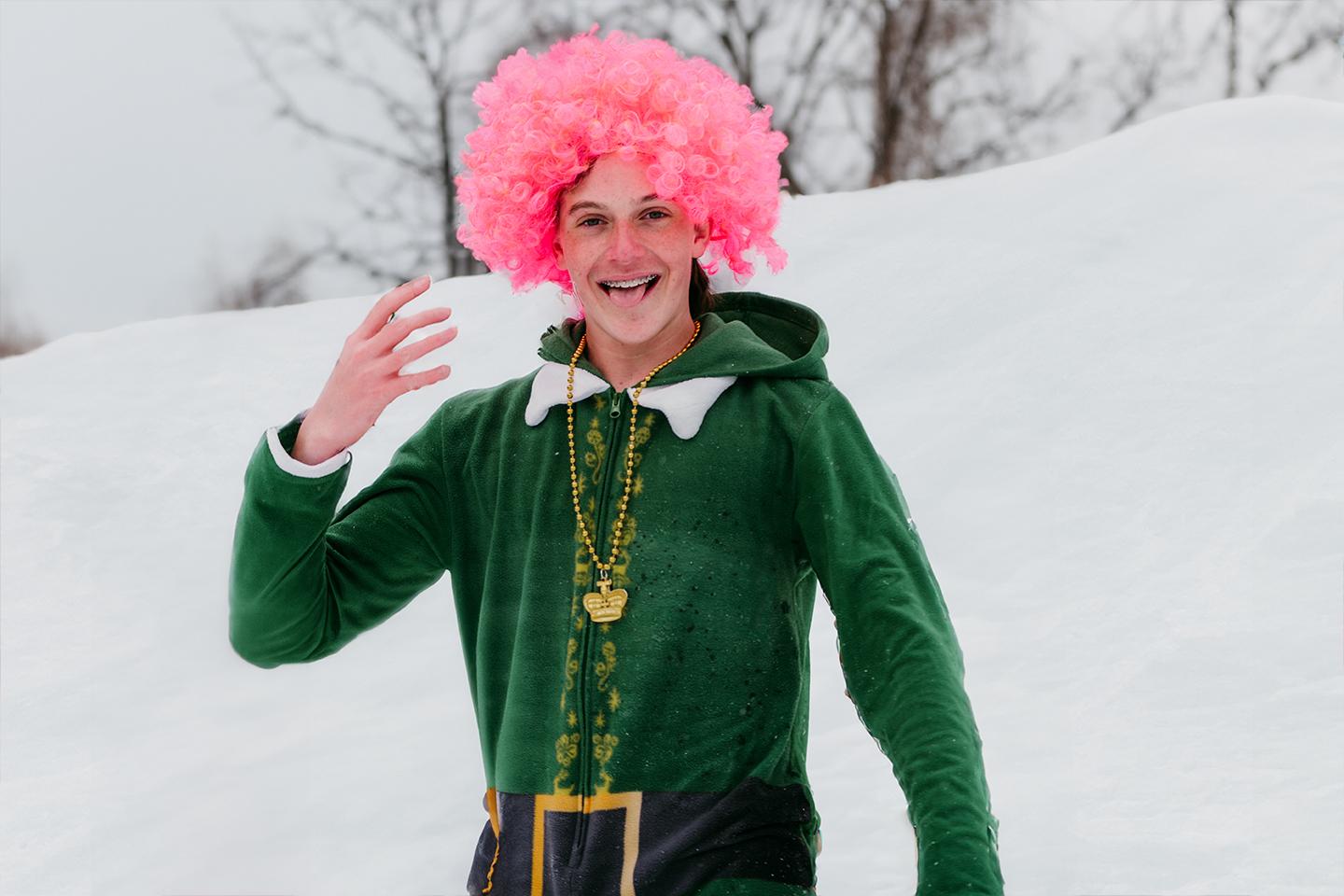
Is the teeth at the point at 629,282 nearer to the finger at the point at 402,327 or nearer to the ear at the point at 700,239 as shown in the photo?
the ear at the point at 700,239

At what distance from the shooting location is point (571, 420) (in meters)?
1.72

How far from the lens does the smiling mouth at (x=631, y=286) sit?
5.70 ft

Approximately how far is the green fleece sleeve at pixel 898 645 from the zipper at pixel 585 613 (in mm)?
270

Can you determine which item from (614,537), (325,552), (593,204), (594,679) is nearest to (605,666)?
(594,679)

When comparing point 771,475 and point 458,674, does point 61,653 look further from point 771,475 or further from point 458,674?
point 771,475

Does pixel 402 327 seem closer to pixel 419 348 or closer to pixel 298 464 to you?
pixel 419 348

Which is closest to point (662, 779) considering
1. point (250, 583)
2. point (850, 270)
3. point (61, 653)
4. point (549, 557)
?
point (549, 557)

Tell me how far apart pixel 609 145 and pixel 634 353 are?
328mm

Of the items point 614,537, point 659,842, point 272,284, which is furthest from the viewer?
point 272,284

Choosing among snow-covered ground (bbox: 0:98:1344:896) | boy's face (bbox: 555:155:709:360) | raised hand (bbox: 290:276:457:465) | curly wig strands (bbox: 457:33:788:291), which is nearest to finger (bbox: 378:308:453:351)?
raised hand (bbox: 290:276:457:465)

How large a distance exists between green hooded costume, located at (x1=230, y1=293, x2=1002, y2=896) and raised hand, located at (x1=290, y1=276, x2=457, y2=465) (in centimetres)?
4

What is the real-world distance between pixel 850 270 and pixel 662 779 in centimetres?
437

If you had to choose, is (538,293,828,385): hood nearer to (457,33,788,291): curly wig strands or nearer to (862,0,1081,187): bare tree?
(457,33,788,291): curly wig strands

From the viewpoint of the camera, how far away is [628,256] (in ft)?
5.67
